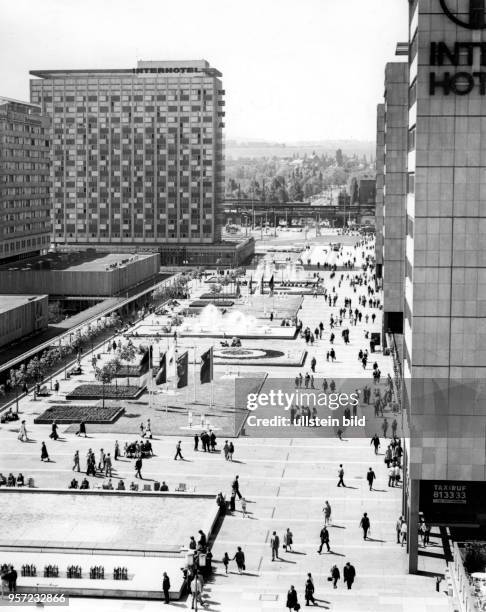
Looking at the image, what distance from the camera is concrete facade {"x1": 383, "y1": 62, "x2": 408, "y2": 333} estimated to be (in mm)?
69625

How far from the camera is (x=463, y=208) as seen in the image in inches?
1692

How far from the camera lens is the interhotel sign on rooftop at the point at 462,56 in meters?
41.8

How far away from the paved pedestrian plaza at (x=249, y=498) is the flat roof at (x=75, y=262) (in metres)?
52.8

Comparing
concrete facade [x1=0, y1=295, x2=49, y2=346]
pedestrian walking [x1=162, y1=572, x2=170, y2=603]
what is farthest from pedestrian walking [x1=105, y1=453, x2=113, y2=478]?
concrete facade [x1=0, y1=295, x2=49, y2=346]

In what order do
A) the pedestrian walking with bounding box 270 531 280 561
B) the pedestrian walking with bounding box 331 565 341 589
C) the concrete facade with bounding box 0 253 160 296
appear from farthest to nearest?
the concrete facade with bounding box 0 253 160 296, the pedestrian walking with bounding box 270 531 280 561, the pedestrian walking with bounding box 331 565 341 589

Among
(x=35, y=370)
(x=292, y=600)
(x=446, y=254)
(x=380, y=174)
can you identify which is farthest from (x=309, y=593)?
(x=380, y=174)

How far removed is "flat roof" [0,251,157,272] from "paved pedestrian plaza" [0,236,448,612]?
5280cm

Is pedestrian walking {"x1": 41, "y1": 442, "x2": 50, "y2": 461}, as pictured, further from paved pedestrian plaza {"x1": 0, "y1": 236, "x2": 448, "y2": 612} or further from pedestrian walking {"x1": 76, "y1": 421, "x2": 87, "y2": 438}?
pedestrian walking {"x1": 76, "y1": 421, "x2": 87, "y2": 438}

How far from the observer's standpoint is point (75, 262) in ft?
465

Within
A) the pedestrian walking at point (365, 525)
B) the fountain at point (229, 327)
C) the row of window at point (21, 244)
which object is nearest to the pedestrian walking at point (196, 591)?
the pedestrian walking at point (365, 525)

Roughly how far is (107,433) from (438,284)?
2892 cm

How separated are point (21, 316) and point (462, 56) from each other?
59214 mm

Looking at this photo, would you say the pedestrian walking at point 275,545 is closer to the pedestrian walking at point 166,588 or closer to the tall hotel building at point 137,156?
the pedestrian walking at point 166,588

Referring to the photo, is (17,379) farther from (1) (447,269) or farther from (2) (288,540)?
(1) (447,269)
